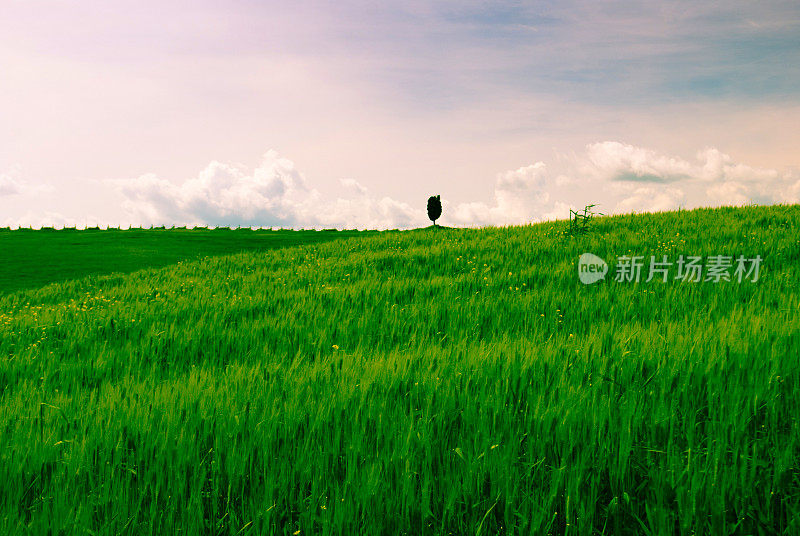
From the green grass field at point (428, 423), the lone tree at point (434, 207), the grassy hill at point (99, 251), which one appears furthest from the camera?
the lone tree at point (434, 207)

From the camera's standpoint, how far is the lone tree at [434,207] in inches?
2356

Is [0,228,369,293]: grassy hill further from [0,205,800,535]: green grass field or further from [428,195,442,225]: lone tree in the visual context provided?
[428,195,442,225]: lone tree

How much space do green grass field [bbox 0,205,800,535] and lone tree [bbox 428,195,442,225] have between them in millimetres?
53130

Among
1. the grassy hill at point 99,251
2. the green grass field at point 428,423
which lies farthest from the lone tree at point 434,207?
the green grass field at point 428,423

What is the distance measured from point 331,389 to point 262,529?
153 cm

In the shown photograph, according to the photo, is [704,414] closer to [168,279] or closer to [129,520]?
[129,520]

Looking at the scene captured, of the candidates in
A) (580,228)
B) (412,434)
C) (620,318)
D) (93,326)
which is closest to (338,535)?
(412,434)

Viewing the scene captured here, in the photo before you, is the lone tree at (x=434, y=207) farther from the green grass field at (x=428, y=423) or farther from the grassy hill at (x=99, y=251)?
the green grass field at (x=428, y=423)

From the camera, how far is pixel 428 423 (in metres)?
3.05

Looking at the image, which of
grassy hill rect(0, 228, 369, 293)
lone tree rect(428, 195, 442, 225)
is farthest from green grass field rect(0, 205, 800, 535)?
lone tree rect(428, 195, 442, 225)

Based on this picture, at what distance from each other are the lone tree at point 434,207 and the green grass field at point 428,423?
2092 inches

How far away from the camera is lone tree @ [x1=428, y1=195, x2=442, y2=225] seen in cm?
5984

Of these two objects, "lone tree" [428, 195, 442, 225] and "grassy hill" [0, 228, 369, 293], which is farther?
"lone tree" [428, 195, 442, 225]

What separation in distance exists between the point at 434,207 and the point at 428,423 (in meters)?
57.8
